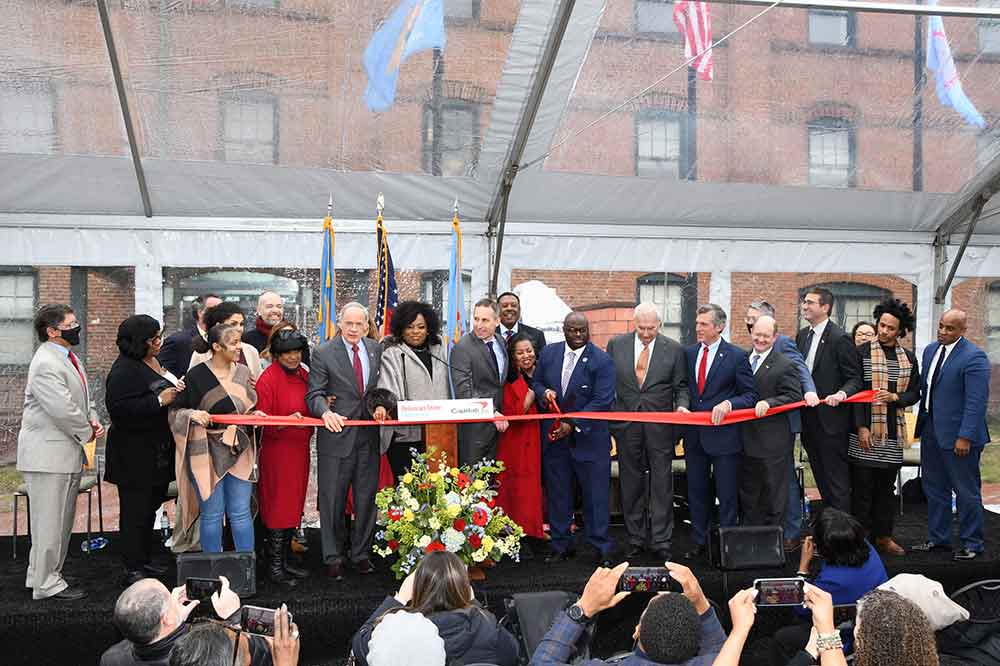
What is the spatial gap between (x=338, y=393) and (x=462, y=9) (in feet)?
9.69

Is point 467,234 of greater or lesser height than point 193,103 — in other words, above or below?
below

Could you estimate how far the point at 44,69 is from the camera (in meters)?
6.25

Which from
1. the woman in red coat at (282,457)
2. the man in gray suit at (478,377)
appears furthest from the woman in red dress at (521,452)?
the woman in red coat at (282,457)

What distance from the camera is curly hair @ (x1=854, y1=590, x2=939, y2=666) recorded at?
8.13 feet

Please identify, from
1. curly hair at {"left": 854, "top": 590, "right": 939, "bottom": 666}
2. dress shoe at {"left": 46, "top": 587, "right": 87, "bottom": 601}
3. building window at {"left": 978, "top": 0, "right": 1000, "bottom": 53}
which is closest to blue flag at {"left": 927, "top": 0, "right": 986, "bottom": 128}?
building window at {"left": 978, "top": 0, "right": 1000, "bottom": 53}

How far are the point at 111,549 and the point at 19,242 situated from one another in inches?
107

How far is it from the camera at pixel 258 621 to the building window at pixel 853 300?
6.96m

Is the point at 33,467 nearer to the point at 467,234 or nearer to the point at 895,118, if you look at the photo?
the point at 467,234

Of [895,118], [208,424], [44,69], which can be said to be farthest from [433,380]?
[895,118]

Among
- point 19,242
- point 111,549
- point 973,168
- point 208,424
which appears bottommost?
point 111,549

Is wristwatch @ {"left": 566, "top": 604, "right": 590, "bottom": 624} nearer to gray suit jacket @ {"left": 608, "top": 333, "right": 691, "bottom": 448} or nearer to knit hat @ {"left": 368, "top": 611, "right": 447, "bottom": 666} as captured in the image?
knit hat @ {"left": 368, "top": 611, "right": 447, "bottom": 666}

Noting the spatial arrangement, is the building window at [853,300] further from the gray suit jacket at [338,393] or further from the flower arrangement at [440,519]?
the gray suit jacket at [338,393]

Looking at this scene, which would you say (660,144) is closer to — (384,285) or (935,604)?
(384,285)

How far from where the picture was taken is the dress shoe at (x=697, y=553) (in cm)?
592
